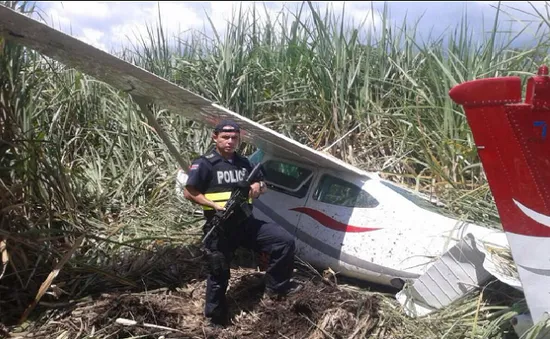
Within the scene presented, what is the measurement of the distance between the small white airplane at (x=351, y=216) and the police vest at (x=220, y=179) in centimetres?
38

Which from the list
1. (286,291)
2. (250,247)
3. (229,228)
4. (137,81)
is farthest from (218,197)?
(137,81)

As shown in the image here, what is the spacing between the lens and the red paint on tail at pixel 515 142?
3.29 m

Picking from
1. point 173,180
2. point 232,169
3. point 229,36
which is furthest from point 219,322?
point 229,36

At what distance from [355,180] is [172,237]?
6.60 feet

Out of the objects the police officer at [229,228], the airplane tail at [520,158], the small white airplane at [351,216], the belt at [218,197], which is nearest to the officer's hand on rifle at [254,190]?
the police officer at [229,228]

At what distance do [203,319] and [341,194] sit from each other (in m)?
1.60

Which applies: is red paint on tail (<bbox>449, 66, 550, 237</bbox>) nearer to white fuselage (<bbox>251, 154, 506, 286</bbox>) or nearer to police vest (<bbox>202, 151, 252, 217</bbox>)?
white fuselage (<bbox>251, 154, 506, 286</bbox>)

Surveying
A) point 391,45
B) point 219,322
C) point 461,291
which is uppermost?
point 391,45

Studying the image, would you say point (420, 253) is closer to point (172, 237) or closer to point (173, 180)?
point (172, 237)

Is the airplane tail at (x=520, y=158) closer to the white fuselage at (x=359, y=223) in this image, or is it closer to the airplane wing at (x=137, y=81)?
the white fuselage at (x=359, y=223)

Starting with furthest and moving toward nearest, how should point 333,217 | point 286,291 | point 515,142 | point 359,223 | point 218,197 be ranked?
point 333,217
point 359,223
point 286,291
point 218,197
point 515,142

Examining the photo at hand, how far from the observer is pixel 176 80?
8.83 m

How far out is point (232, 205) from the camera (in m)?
4.69

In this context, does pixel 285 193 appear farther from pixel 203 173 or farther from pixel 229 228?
pixel 203 173
